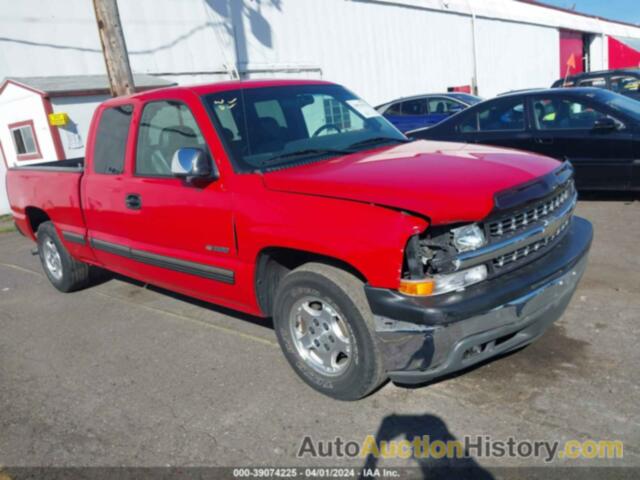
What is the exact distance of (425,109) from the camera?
44.4 feet

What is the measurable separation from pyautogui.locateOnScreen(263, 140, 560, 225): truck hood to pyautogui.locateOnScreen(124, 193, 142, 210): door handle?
1.32 m

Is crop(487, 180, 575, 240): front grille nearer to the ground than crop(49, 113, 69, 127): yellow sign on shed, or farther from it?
nearer to the ground

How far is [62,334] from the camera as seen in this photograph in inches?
195

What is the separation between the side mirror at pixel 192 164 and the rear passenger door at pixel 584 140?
188 inches

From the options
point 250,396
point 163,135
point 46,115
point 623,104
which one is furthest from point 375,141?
point 46,115

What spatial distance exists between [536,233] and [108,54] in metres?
8.14

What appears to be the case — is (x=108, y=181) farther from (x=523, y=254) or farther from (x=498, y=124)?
(x=498, y=124)

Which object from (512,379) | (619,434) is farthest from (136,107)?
(619,434)

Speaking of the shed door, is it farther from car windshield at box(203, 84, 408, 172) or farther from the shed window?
car windshield at box(203, 84, 408, 172)

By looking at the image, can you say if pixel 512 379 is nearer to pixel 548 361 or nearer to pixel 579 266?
pixel 548 361

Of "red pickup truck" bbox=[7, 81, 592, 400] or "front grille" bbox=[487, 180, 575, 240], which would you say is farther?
"front grille" bbox=[487, 180, 575, 240]

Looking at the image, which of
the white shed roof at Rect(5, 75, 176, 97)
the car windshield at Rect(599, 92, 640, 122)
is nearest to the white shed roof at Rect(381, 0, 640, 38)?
the white shed roof at Rect(5, 75, 176, 97)

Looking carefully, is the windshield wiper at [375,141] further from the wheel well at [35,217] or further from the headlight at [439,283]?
the wheel well at [35,217]

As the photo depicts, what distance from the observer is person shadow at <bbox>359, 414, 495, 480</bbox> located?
2646 millimetres
